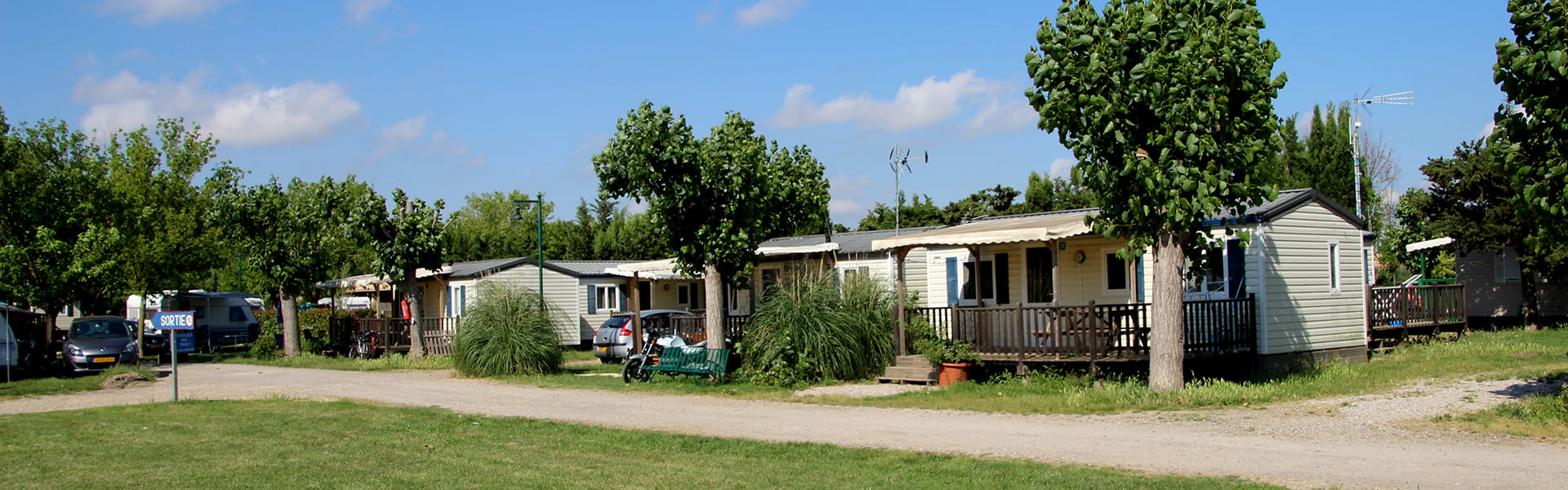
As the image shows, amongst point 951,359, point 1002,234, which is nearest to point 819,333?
point 951,359

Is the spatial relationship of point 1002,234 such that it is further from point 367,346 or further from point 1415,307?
point 367,346

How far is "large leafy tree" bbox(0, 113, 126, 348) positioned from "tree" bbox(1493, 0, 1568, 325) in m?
25.8

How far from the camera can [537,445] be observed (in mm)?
10812

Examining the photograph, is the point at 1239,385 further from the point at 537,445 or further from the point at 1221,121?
the point at 537,445

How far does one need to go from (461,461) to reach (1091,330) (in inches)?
344

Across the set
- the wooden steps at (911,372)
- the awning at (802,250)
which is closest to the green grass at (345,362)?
the awning at (802,250)

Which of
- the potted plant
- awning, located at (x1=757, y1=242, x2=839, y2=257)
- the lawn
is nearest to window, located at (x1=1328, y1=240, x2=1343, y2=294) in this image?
the lawn

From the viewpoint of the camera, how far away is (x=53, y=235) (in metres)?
24.6

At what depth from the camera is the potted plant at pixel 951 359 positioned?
642 inches

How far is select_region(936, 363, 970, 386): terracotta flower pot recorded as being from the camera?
641 inches

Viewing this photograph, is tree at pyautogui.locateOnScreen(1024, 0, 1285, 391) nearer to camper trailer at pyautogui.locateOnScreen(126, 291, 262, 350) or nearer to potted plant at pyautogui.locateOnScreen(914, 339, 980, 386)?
potted plant at pyautogui.locateOnScreen(914, 339, 980, 386)

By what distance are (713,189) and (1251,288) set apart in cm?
841

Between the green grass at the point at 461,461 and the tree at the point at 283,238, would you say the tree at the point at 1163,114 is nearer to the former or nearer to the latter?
the green grass at the point at 461,461

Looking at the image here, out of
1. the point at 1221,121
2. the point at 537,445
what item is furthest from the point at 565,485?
the point at 1221,121
